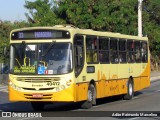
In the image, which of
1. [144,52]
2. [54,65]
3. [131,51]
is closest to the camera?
[54,65]

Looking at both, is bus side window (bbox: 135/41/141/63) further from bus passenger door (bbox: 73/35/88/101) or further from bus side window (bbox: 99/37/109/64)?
bus passenger door (bbox: 73/35/88/101)

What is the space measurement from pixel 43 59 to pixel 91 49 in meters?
2.45

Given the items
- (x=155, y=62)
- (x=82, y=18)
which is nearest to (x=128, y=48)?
(x=82, y=18)

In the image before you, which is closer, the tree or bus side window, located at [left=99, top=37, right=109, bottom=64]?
Result: bus side window, located at [left=99, top=37, right=109, bottom=64]

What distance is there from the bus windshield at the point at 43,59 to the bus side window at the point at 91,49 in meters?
1.56

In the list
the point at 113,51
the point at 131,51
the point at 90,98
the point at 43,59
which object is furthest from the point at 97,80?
the point at 131,51

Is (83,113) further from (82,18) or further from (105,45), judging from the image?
(82,18)

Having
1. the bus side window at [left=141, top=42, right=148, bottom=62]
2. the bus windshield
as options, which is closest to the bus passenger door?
the bus windshield

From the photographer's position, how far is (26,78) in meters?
18.1

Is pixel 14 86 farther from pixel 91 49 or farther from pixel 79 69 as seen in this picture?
pixel 91 49

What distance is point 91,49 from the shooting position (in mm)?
19766

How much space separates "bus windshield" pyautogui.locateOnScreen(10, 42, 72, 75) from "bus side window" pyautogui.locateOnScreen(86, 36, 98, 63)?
61.3 inches

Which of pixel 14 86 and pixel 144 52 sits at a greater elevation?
pixel 144 52

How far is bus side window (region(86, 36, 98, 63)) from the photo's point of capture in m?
19.4
